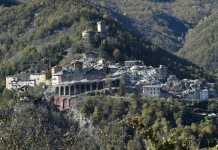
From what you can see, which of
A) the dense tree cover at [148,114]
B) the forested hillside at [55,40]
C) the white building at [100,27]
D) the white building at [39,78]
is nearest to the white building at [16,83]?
the white building at [39,78]

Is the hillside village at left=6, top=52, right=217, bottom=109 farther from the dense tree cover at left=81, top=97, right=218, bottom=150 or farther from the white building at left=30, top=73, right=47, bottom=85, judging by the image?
the dense tree cover at left=81, top=97, right=218, bottom=150

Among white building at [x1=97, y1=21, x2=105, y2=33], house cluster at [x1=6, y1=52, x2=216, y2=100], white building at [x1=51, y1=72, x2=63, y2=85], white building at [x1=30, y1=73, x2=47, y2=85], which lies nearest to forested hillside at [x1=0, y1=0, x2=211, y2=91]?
white building at [x1=97, y1=21, x2=105, y2=33]

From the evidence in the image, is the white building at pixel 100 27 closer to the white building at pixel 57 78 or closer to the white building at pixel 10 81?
the white building at pixel 10 81

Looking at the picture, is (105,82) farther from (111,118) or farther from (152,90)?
(111,118)

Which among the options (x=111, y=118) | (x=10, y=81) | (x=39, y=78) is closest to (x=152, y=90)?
(x=111, y=118)

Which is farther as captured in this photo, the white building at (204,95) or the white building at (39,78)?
the white building at (39,78)

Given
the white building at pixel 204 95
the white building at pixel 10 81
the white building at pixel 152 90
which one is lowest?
the white building at pixel 204 95

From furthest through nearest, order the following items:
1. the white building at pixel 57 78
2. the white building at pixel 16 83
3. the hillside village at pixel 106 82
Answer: the white building at pixel 16 83 < the white building at pixel 57 78 < the hillside village at pixel 106 82

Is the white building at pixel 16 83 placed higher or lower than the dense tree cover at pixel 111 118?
lower

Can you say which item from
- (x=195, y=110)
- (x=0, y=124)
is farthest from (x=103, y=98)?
(x=0, y=124)
